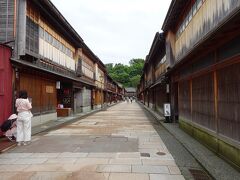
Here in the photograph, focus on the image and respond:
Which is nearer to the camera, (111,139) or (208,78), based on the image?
(208,78)

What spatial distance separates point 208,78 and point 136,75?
117008 millimetres

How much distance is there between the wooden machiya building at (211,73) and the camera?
627cm

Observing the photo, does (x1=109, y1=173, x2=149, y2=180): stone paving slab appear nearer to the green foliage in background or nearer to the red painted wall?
the red painted wall

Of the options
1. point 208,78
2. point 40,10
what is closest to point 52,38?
point 40,10

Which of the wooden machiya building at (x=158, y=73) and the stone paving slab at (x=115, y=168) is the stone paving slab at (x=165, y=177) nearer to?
the stone paving slab at (x=115, y=168)

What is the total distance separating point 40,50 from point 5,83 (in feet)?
18.1

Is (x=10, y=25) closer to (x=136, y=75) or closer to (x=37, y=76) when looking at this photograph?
(x=37, y=76)

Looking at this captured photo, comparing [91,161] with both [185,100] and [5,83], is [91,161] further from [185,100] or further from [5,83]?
[185,100]

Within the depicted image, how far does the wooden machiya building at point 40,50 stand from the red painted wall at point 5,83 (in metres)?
0.39

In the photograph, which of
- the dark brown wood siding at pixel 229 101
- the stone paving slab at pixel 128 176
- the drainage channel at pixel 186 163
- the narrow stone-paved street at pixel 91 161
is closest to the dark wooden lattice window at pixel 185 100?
the drainage channel at pixel 186 163

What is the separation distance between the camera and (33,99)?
1522 cm

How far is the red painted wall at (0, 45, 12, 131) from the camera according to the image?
36.6 ft

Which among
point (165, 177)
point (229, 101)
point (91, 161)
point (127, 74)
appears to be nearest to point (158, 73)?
point (229, 101)

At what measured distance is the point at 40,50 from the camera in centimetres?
1636
